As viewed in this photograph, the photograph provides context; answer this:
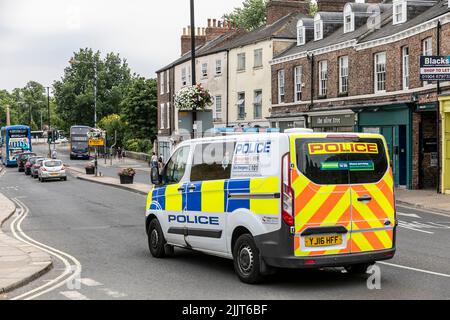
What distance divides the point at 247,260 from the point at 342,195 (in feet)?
5.44

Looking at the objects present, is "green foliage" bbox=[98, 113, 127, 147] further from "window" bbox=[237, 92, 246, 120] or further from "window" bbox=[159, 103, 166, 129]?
"window" bbox=[237, 92, 246, 120]

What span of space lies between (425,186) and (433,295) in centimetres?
2175

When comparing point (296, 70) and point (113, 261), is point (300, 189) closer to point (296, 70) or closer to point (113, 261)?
point (113, 261)

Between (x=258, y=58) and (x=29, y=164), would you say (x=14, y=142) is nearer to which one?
(x=29, y=164)

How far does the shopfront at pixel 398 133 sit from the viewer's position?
1155 inches

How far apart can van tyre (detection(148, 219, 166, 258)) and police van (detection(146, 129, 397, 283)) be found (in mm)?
1950

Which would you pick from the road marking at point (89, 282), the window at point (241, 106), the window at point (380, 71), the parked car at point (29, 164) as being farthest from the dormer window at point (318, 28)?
the road marking at point (89, 282)

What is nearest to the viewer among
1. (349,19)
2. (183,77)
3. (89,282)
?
(89,282)

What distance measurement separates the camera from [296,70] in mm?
38656

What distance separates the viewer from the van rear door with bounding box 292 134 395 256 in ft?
29.7

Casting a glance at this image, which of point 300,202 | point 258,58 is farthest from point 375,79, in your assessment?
point 300,202

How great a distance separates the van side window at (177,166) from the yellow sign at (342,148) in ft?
9.63

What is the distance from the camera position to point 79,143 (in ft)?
255

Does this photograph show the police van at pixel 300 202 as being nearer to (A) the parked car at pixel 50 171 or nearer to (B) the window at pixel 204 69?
(A) the parked car at pixel 50 171
